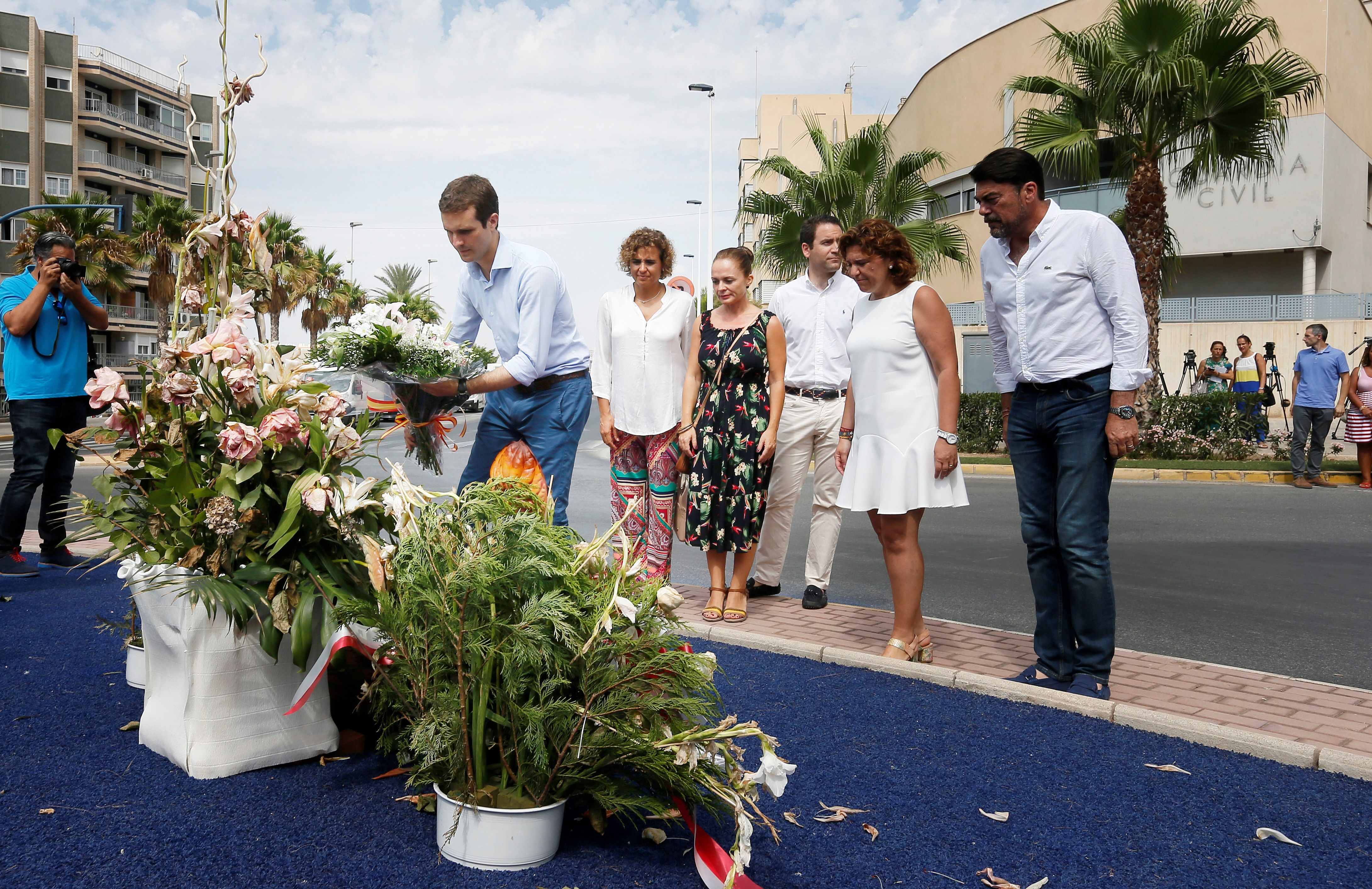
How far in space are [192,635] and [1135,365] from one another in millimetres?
3454

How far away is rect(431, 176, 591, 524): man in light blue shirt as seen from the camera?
14.6ft

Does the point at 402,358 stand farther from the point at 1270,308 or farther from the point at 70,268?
the point at 1270,308

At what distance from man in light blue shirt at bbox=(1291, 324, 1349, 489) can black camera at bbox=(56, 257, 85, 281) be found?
1294cm

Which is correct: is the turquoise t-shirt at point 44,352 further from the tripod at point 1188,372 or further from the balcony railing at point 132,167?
the balcony railing at point 132,167

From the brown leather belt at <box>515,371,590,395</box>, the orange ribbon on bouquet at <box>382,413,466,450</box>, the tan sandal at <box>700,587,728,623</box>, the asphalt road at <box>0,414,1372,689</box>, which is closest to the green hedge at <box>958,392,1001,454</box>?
the asphalt road at <box>0,414,1372,689</box>

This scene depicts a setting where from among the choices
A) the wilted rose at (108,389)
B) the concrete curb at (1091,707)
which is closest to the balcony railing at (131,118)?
the wilted rose at (108,389)

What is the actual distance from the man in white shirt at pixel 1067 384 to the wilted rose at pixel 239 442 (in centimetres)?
290

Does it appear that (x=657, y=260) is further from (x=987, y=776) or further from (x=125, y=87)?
(x=125, y=87)

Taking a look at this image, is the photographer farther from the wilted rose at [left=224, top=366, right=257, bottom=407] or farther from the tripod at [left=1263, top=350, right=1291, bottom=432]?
the tripod at [left=1263, top=350, right=1291, bottom=432]

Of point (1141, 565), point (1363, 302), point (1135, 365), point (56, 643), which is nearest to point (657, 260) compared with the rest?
point (1135, 365)

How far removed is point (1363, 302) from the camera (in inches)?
995

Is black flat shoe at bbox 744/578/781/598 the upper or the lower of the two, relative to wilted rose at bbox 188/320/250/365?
lower

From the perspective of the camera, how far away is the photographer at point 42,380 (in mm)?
5977

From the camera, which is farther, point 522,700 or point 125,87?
point 125,87
